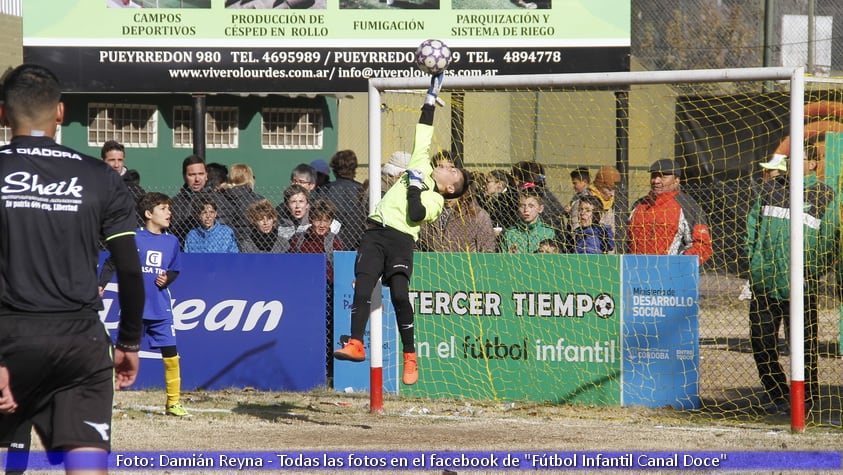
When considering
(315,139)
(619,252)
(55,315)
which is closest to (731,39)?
(315,139)

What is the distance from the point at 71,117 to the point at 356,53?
24.6 ft

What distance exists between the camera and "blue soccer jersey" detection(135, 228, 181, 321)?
28.5 ft

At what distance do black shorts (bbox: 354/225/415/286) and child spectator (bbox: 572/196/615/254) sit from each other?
2.25 meters

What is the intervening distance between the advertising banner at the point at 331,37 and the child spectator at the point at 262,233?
11.5 feet

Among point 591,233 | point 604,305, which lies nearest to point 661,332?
point 604,305

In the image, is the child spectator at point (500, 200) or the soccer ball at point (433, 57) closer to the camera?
the soccer ball at point (433, 57)

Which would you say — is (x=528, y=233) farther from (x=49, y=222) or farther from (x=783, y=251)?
(x=49, y=222)

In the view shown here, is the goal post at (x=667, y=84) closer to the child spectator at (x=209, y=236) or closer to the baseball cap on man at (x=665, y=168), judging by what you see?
the baseball cap on man at (x=665, y=168)

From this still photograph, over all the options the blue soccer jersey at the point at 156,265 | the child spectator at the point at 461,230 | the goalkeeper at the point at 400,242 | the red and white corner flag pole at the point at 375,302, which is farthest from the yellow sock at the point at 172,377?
the child spectator at the point at 461,230

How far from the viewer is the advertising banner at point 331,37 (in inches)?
537

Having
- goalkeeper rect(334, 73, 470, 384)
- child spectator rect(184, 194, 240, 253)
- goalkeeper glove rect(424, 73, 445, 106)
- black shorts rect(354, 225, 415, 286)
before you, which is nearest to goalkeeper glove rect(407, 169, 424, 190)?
goalkeeper rect(334, 73, 470, 384)

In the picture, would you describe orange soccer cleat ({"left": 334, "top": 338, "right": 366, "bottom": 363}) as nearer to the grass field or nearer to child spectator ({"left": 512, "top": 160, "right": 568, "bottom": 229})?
the grass field

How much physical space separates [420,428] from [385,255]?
133 centimetres

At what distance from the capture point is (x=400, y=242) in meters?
8.37
